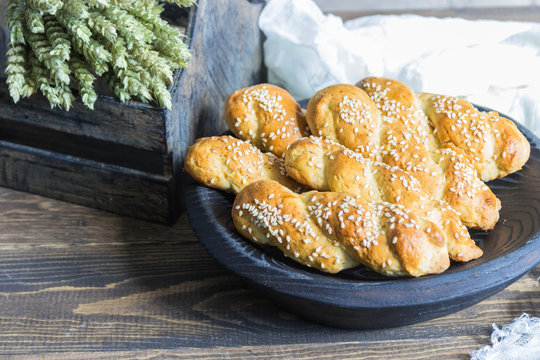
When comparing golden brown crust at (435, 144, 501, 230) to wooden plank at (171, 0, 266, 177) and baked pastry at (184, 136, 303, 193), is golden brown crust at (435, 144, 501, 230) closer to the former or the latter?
baked pastry at (184, 136, 303, 193)

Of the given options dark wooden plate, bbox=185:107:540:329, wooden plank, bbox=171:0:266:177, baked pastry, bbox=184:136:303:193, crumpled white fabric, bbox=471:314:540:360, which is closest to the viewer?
dark wooden plate, bbox=185:107:540:329

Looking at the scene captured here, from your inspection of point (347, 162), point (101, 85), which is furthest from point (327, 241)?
point (101, 85)

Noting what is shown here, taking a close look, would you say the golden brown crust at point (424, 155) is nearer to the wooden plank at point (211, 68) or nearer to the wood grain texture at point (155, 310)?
the wood grain texture at point (155, 310)

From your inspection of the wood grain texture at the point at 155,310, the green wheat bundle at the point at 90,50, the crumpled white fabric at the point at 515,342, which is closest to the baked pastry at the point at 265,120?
the green wheat bundle at the point at 90,50

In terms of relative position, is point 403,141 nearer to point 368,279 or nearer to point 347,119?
point 347,119

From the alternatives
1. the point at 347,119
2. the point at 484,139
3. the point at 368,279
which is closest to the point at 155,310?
the point at 368,279

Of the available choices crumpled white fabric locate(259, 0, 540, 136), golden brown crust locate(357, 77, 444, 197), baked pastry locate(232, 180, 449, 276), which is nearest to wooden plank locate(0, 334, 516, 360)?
baked pastry locate(232, 180, 449, 276)

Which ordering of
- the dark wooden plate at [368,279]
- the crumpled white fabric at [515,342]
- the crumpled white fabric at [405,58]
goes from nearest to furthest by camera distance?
the dark wooden plate at [368,279]
the crumpled white fabric at [515,342]
the crumpled white fabric at [405,58]
